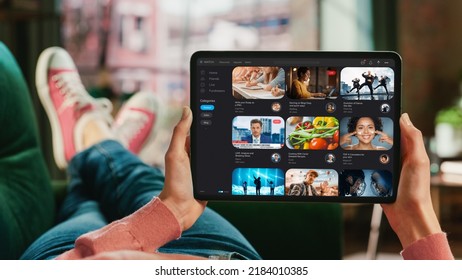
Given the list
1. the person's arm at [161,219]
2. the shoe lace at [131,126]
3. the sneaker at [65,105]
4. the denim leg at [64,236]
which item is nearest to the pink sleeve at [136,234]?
the person's arm at [161,219]

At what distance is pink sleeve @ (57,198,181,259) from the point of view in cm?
45

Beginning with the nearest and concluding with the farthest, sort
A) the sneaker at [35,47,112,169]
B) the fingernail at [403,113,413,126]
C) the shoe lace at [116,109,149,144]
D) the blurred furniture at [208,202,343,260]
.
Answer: the fingernail at [403,113,413,126] < the blurred furniture at [208,202,343,260] < the sneaker at [35,47,112,169] < the shoe lace at [116,109,149,144]

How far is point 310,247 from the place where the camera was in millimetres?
824

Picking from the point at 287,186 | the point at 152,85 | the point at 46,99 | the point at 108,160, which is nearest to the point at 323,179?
the point at 287,186

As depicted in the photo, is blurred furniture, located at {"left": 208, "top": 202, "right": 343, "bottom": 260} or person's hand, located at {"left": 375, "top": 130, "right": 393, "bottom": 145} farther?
blurred furniture, located at {"left": 208, "top": 202, "right": 343, "bottom": 260}

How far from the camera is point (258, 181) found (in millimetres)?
438

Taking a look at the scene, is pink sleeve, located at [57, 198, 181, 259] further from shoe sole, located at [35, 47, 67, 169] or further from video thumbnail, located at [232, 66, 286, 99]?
shoe sole, located at [35, 47, 67, 169]

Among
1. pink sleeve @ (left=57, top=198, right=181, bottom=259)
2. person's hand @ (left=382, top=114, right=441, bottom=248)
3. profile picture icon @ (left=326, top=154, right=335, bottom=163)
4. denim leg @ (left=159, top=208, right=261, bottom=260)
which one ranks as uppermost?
profile picture icon @ (left=326, top=154, right=335, bottom=163)

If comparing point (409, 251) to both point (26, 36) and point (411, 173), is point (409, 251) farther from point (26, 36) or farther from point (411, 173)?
point (26, 36)

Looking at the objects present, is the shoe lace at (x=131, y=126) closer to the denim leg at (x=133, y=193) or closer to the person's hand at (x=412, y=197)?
the denim leg at (x=133, y=193)

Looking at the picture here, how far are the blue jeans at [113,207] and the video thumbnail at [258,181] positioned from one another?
110 millimetres

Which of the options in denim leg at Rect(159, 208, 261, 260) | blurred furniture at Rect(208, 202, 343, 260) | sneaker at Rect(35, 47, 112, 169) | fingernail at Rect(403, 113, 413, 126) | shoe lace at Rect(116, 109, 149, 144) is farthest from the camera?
shoe lace at Rect(116, 109, 149, 144)

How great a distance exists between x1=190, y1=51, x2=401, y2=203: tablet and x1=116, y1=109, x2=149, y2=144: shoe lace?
67 cm

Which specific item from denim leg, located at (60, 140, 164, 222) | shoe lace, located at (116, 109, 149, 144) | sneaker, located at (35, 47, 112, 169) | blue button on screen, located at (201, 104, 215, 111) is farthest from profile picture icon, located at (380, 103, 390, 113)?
shoe lace, located at (116, 109, 149, 144)
